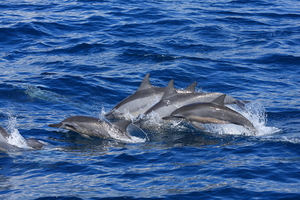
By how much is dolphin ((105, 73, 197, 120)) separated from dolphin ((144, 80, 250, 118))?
0.24 metres

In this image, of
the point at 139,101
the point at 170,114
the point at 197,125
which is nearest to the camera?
the point at 197,125

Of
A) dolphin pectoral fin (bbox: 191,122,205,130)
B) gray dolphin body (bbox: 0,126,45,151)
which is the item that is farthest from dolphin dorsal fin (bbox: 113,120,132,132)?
gray dolphin body (bbox: 0,126,45,151)

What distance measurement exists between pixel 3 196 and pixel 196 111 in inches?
208

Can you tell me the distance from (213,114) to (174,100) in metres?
1.73

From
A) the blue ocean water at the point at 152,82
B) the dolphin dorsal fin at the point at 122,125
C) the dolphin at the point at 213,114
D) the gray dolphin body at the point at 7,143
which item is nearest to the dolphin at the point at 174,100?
the blue ocean water at the point at 152,82

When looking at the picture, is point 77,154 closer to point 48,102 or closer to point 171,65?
Answer: point 48,102

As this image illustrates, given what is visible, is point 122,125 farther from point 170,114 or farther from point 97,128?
point 170,114

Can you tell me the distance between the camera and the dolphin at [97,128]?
11.4 metres

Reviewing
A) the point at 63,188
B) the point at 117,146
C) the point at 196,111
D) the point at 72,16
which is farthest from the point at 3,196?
the point at 72,16

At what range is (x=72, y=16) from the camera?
2564 cm

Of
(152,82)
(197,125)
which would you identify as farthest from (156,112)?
(152,82)

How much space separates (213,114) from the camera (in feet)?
38.0

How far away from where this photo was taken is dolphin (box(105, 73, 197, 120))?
13.4 m

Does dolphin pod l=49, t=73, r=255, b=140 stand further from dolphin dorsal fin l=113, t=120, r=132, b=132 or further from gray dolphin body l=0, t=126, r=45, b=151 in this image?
gray dolphin body l=0, t=126, r=45, b=151
